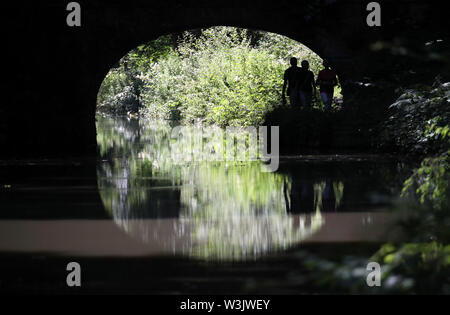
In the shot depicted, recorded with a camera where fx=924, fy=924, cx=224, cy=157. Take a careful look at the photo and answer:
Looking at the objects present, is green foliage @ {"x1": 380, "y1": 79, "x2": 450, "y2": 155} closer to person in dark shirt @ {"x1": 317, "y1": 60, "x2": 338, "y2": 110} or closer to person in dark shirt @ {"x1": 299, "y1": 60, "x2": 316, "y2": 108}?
person in dark shirt @ {"x1": 317, "y1": 60, "x2": 338, "y2": 110}

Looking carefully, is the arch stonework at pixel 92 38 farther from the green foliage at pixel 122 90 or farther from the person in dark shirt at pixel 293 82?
the green foliage at pixel 122 90

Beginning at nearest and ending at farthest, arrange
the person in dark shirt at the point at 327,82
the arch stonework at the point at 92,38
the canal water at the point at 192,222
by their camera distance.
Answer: the canal water at the point at 192,222 → the arch stonework at the point at 92,38 → the person in dark shirt at the point at 327,82

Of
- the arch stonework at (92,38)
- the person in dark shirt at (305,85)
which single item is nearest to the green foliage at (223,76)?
the person in dark shirt at (305,85)

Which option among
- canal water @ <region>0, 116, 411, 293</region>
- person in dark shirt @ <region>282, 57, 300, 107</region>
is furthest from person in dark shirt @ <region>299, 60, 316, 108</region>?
canal water @ <region>0, 116, 411, 293</region>

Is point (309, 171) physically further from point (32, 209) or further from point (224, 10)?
point (224, 10)

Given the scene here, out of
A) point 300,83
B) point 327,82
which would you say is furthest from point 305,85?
point 327,82

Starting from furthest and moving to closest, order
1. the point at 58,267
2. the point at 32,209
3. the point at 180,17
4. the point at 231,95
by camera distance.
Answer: the point at 231,95
the point at 180,17
the point at 32,209
the point at 58,267

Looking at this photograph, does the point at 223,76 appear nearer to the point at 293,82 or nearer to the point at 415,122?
the point at 293,82

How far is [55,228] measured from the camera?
930cm

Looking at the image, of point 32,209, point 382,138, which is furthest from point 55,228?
point 382,138

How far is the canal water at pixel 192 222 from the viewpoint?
6.80 metres

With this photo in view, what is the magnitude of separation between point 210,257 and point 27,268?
1.49 metres

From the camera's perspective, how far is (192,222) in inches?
379

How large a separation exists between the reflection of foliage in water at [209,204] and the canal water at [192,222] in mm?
15
